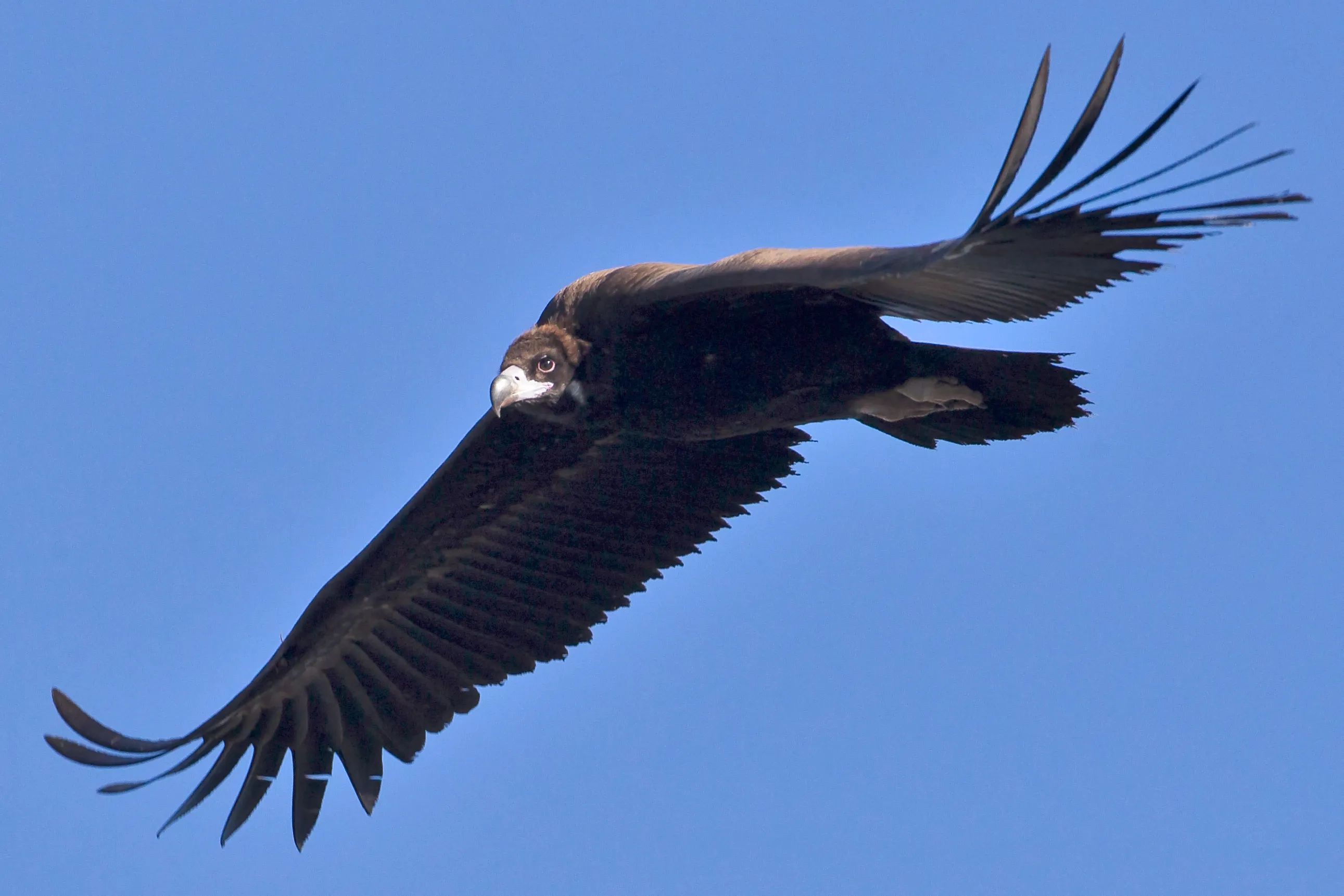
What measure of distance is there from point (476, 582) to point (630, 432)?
3.97ft

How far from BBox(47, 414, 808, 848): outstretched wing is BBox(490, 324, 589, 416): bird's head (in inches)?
23.7

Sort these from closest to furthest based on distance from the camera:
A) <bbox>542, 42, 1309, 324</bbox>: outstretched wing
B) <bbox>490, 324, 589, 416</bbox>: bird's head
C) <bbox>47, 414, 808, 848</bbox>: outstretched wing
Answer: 1. <bbox>542, 42, 1309, 324</bbox>: outstretched wing
2. <bbox>490, 324, 589, 416</bbox>: bird's head
3. <bbox>47, 414, 808, 848</bbox>: outstretched wing

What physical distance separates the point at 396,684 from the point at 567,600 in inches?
30.7

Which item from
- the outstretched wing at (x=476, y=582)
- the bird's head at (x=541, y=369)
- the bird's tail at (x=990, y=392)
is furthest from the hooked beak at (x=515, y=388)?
the bird's tail at (x=990, y=392)

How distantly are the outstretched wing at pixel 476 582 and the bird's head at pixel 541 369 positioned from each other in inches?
23.7

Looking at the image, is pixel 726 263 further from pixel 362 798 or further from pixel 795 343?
pixel 362 798

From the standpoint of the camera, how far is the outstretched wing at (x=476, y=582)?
7074mm

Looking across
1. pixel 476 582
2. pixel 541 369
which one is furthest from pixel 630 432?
pixel 476 582

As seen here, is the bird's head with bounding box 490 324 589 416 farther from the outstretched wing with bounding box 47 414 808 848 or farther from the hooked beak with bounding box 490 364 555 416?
the outstretched wing with bounding box 47 414 808 848

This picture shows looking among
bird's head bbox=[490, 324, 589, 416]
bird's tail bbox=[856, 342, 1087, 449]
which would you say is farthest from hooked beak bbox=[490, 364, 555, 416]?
bird's tail bbox=[856, 342, 1087, 449]

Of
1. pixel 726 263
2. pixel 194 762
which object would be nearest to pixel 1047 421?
pixel 726 263

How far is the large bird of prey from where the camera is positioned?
16.6 feet

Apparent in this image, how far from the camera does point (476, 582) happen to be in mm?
7367

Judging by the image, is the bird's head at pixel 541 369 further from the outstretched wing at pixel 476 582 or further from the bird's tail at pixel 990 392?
the bird's tail at pixel 990 392
